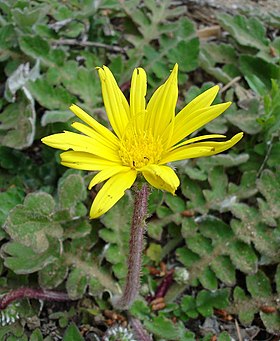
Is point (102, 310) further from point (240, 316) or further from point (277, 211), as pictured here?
point (277, 211)

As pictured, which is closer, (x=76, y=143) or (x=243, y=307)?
(x=76, y=143)

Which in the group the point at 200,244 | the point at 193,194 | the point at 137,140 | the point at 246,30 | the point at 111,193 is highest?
the point at 111,193

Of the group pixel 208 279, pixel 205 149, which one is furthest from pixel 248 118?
pixel 205 149

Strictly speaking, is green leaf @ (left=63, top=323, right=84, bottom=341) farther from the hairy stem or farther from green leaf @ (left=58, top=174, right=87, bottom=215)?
green leaf @ (left=58, top=174, right=87, bottom=215)

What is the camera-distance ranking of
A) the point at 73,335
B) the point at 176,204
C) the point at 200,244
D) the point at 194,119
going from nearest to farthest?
1. the point at 194,119
2. the point at 73,335
3. the point at 200,244
4. the point at 176,204

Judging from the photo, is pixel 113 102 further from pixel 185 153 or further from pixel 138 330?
pixel 138 330

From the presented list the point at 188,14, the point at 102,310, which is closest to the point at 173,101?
the point at 102,310

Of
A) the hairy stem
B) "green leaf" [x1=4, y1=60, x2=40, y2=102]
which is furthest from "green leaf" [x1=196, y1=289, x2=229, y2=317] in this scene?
"green leaf" [x1=4, y1=60, x2=40, y2=102]
